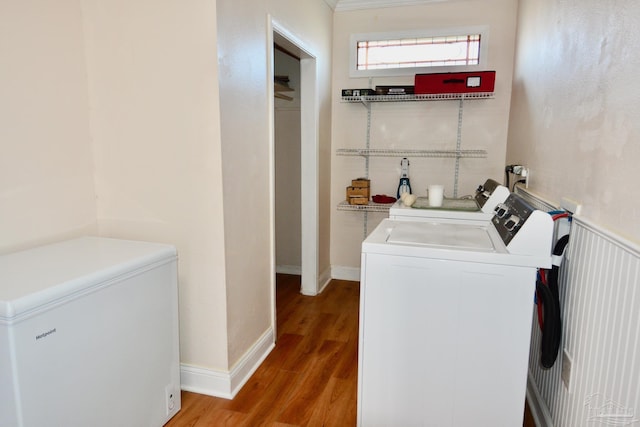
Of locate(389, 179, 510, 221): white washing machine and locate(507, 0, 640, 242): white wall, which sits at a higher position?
locate(507, 0, 640, 242): white wall

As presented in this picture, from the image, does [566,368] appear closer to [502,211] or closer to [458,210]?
[502,211]

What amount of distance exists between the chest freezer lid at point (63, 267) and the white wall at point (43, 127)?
142mm

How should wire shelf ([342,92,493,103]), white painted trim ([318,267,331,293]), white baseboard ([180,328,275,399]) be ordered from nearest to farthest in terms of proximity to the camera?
white baseboard ([180,328,275,399]) < wire shelf ([342,92,493,103]) < white painted trim ([318,267,331,293])

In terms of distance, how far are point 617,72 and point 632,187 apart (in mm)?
371

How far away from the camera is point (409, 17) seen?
133 inches

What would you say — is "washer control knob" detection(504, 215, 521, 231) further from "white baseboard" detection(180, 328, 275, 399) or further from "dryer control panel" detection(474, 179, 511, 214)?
"white baseboard" detection(180, 328, 275, 399)

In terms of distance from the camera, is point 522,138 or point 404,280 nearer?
point 404,280

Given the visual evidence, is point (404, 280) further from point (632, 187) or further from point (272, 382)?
point (272, 382)

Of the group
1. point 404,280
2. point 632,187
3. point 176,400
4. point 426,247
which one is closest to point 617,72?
point 632,187

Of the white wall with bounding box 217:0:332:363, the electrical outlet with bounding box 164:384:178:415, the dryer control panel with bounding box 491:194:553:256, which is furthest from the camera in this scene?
the white wall with bounding box 217:0:332:363

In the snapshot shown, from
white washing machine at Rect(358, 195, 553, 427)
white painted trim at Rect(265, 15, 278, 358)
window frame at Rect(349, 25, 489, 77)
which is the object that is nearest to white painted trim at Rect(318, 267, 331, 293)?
white painted trim at Rect(265, 15, 278, 358)

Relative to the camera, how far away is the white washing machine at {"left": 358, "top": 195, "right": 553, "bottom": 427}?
4.64ft

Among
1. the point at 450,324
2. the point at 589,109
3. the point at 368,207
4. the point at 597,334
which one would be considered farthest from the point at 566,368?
the point at 368,207

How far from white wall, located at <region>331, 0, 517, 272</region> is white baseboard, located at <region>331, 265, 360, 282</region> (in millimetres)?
38
